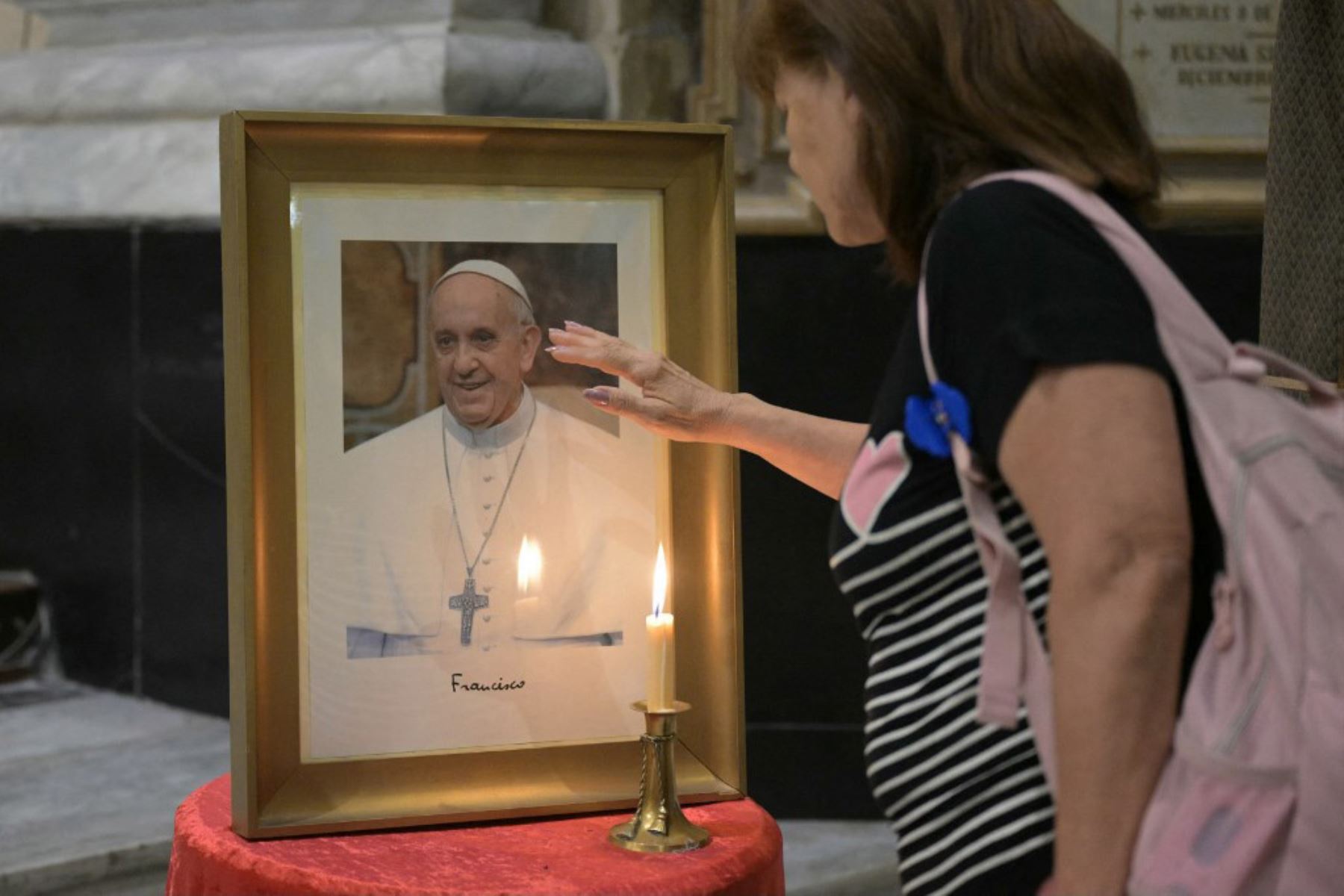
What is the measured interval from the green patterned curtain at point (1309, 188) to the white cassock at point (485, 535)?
88 cm

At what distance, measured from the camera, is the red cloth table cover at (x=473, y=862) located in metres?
1.29

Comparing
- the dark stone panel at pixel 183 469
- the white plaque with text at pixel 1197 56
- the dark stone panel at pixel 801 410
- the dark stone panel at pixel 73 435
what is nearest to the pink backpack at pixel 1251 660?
the dark stone panel at pixel 801 410

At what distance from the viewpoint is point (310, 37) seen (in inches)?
130

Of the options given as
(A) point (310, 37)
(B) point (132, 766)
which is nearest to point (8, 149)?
(A) point (310, 37)

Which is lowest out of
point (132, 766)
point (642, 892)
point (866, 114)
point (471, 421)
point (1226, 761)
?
point (132, 766)

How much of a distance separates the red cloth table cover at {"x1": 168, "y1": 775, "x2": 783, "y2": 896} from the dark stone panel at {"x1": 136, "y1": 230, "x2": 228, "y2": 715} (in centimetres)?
206

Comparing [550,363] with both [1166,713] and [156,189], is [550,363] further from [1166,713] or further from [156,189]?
[156,189]

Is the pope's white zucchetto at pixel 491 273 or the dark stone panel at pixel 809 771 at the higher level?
the pope's white zucchetto at pixel 491 273

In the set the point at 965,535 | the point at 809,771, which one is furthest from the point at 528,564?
the point at 809,771

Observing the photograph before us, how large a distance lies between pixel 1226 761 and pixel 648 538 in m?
0.63

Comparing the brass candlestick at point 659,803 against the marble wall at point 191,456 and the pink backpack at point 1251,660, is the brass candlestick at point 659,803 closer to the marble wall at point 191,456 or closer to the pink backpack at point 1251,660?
the pink backpack at point 1251,660

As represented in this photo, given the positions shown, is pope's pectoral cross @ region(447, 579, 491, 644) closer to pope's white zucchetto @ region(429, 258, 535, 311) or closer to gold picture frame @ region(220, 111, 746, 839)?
gold picture frame @ region(220, 111, 746, 839)

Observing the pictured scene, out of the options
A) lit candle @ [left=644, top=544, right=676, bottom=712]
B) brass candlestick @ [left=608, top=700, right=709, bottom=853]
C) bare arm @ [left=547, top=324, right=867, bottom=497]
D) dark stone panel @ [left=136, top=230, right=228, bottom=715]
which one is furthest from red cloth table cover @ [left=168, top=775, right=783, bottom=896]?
dark stone panel @ [left=136, top=230, right=228, bottom=715]

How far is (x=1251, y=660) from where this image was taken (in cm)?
103
